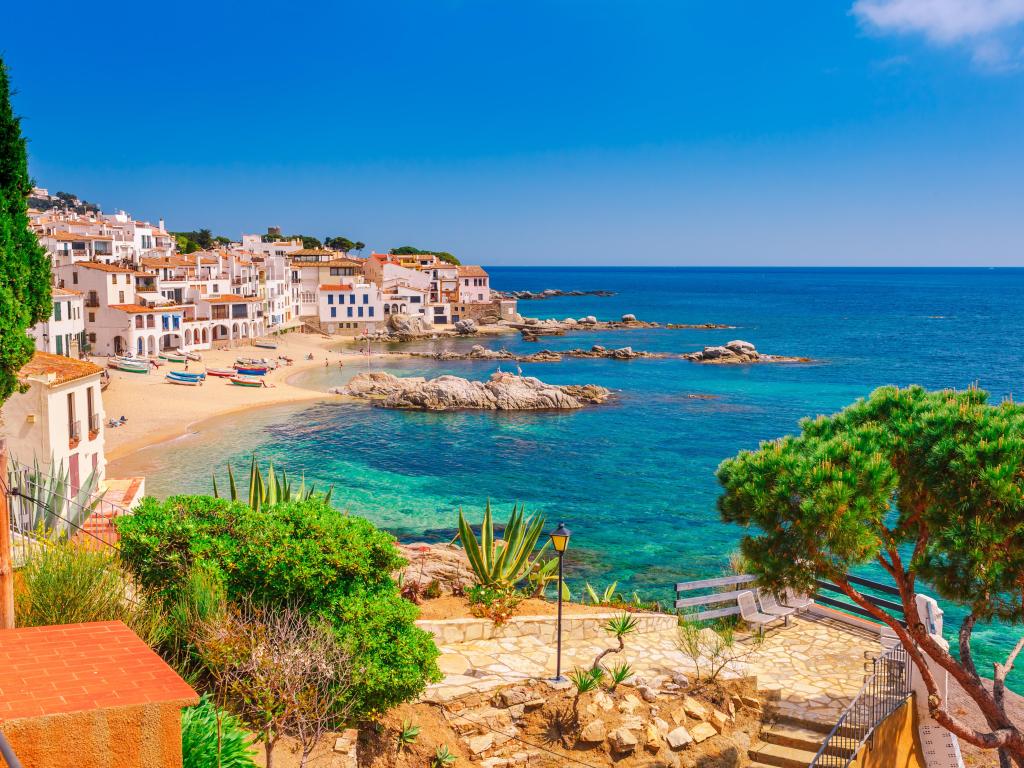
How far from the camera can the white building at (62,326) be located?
157ft

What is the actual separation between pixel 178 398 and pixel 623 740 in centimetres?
4747

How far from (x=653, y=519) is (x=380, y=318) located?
235ft

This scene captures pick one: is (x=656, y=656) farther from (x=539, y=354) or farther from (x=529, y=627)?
(x=539, y=354)

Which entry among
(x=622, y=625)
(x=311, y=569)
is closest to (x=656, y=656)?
(x=622, y=625)

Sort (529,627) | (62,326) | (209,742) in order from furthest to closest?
(62,326) < (529,627) < (209,742)

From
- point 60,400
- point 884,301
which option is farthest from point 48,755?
point 884,301

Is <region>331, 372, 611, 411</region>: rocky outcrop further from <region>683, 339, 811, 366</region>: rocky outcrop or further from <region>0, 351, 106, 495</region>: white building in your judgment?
<region>0, 351, 106, 495</region>: white building

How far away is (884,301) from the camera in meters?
180

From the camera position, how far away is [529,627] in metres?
13.7

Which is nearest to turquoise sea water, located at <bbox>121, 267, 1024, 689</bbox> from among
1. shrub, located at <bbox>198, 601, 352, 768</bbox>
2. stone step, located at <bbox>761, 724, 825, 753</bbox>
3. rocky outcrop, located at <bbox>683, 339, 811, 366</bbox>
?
rocky outcrop, located at <bbox>683, 339, 811, 366</bbox>

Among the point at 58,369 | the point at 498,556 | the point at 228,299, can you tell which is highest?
the point at 228,299

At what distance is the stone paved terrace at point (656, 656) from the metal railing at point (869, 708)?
0.57 m

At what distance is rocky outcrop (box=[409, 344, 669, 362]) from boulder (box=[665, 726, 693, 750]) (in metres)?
67.7

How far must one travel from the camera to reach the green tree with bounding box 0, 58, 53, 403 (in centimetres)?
1062
